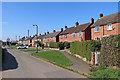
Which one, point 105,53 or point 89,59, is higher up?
point 105,53

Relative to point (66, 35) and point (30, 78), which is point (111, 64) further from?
point (66, 35)

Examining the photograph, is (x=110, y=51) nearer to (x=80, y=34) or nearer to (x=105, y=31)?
(x=105, y=31)

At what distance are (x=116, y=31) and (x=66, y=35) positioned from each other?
1938 centimetres

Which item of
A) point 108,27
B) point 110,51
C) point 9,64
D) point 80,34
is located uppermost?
point 108,27

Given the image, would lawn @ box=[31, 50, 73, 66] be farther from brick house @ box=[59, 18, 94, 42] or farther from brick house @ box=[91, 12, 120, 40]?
brick house @ box=[59, 18, 94, 42]

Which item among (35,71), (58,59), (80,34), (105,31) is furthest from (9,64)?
(80,34)

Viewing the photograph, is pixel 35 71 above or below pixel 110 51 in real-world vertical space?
below

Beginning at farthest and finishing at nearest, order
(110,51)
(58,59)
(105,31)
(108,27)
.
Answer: (105,31)
(108,27)
(58,59)
(110,51)

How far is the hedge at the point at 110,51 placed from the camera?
745 cm

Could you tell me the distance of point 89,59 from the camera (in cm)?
1090

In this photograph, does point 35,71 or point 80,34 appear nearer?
point 35,71

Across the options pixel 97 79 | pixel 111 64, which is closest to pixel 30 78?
pixel 97 79

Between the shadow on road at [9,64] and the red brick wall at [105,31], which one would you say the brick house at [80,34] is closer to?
the red brick wall at [105,31]

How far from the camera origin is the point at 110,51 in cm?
805
